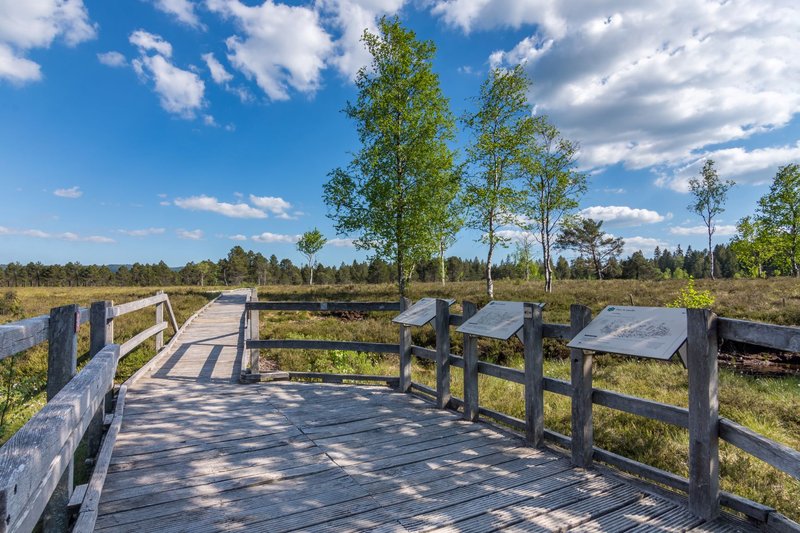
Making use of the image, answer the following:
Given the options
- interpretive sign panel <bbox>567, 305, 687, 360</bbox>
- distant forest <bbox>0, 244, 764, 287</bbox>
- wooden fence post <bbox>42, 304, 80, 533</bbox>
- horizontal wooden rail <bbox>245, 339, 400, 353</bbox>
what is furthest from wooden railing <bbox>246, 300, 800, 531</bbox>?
distant forest <bbox>0, 244, 764, 287</bbox>

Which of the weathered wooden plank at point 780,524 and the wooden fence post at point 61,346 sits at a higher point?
the wooden fence post at point 61,346

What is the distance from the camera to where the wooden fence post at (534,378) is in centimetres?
454

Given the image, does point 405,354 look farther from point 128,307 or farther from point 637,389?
point 637,389

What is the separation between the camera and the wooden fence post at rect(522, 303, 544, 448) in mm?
4535

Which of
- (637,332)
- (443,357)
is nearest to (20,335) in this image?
(637,332)

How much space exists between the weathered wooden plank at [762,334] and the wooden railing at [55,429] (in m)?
3.61

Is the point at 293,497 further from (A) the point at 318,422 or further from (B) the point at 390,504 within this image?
(A) the point at 318,422

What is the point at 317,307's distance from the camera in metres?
7.58

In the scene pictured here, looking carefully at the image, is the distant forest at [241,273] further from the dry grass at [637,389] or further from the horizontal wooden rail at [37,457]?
the horizontal wooden rail at [37,457]

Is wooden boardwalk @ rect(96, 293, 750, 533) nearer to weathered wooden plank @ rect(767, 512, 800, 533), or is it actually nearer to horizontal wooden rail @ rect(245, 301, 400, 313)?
weathered wooden plank @ rect(767, 512, 800, 533)

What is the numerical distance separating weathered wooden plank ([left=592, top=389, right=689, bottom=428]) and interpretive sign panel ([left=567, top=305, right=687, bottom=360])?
51 centimetres

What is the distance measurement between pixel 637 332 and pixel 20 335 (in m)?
4.35

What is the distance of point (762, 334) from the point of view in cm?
293

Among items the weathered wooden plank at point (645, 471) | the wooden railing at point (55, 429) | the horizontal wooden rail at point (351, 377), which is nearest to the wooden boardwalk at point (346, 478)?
the weathered wooden plank at point (645, 471)
